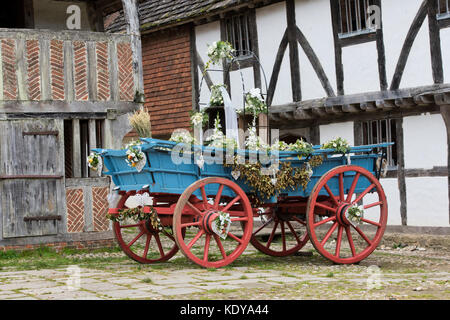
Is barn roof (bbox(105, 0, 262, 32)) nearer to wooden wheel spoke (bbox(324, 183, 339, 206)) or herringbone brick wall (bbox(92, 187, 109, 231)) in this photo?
herringbone brick wall (bbox(92, 187, 109, 231))

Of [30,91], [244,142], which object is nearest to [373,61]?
[244,142]

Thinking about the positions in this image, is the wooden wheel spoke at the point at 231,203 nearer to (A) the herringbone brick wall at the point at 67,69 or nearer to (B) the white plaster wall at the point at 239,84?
(A) the herringbone brick wall at the point at 67,69

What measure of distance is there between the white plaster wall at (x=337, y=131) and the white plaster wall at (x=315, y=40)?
67 centimetres

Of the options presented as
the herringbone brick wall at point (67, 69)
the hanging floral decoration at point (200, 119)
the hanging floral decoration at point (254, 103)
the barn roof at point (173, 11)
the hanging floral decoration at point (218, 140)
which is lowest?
the hanging floral decoration at point (218, 140)

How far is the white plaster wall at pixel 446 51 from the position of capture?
12.4m

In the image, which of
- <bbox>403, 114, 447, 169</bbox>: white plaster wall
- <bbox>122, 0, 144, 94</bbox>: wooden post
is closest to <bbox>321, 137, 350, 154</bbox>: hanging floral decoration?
<bbox>403, 114, 447, 169</bbox>: white plaster wall

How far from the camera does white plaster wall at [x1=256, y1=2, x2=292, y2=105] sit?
609 inches

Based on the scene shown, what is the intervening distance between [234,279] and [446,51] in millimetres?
6870

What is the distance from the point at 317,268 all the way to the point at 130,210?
2.40 m

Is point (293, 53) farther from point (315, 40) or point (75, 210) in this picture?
point (75, 210)

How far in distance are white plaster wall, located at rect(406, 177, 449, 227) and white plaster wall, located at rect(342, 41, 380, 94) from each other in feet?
6.50

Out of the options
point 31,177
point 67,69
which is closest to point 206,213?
point 31,177

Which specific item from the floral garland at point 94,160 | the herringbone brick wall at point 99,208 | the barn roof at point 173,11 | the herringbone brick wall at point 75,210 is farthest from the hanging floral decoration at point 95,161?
the barn roof at point 173,11
